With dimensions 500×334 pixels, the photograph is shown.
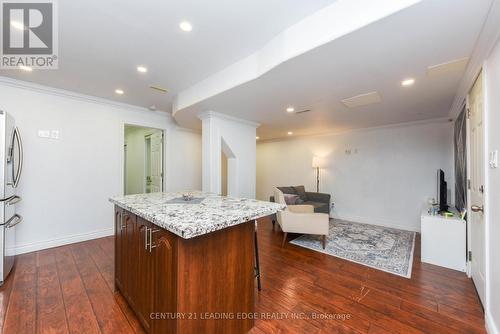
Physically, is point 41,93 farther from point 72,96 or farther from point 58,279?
point 58,279

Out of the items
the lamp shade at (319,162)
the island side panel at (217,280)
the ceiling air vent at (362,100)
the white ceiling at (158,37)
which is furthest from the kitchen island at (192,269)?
the lamp shade at (319,162)

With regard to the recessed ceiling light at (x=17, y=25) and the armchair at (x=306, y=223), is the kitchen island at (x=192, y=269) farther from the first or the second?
the recessed ceiling light at (x=17, y=25)

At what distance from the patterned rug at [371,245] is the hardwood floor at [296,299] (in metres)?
0.17

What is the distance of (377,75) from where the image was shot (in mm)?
2225

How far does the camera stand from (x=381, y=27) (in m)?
1.45

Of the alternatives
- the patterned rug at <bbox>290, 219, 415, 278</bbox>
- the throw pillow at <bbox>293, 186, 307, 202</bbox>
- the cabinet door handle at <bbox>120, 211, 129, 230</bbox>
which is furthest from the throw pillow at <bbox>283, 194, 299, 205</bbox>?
the cabinet door handle at <bbox>120, 211, 129, 230</bbox>

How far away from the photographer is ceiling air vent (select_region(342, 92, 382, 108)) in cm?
282

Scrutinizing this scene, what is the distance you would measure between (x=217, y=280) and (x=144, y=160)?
4671 mm

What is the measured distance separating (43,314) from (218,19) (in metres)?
2.98

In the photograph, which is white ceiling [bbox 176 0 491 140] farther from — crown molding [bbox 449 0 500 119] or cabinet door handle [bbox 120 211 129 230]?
cabinet door handle [bbox 120 211 129 230]

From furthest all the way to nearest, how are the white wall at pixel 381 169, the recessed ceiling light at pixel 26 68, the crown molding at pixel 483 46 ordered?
the white wall at pixel 381 169
the recessed ceiling light at pixel 26 68
the crown molding at pixel 483 46

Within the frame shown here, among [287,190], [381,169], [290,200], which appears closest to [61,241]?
[290,200]

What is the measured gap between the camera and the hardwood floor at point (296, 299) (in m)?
1.68
